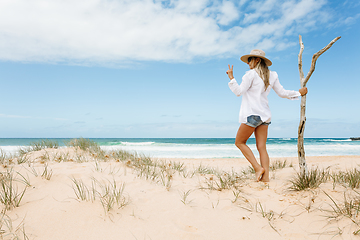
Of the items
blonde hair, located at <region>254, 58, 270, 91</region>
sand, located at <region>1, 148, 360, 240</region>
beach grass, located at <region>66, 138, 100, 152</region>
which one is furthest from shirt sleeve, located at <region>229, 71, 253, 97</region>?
beach grass, located at <region>66, 138, 100, 152</region>

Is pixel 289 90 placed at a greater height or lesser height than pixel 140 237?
greater

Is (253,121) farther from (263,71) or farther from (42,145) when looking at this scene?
(42,145)

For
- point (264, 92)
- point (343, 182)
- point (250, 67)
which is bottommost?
point (343, 182)

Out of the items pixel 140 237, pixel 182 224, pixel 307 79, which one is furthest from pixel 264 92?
pixel 140 237

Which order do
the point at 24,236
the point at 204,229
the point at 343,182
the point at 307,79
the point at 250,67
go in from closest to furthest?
the point at 24,236 → the point at 204,229 → the point at 343,182 → the point at 307,79 → the point at 250,67

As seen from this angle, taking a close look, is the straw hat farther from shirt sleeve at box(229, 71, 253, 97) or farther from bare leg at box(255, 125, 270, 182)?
bare leg at box(255, 125, 270, 182)

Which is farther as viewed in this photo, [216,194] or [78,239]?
[216,194]

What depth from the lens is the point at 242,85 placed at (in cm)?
353

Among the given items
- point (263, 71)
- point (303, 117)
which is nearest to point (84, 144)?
point (263, 71)

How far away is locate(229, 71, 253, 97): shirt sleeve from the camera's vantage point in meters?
3.41

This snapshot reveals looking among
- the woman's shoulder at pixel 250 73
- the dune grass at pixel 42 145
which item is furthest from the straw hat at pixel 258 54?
the dune grass at pixel 42 145

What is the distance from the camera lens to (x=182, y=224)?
2.28 metres

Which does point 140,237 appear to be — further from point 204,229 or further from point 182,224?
point 204,229

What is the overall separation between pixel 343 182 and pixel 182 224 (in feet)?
8.75
